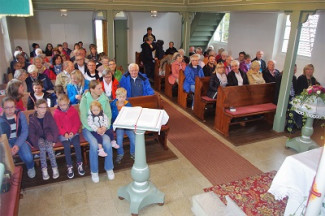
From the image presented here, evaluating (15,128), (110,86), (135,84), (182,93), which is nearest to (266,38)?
(182,93)

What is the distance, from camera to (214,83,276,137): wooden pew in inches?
219

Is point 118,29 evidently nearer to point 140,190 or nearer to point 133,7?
point 133,7

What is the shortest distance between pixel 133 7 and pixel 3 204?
616cm

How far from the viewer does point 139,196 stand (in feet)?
11.0

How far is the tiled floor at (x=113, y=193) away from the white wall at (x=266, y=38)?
169 inches

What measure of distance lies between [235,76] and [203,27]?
575 centimetres

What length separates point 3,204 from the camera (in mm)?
2869

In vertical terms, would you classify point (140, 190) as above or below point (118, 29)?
below

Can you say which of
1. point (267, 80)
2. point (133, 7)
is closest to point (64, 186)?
point (267, 80)

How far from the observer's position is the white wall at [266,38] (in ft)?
24.5

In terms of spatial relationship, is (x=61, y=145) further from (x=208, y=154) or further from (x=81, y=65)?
(x=208, y=154)

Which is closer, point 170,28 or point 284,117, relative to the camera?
point 284,117

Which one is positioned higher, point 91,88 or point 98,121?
point 91,88

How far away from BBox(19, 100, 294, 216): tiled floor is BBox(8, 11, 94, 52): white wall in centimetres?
785
